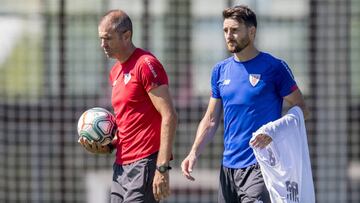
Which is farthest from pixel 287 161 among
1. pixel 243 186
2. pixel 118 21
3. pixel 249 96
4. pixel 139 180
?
pixel 118 21

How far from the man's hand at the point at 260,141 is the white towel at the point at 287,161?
24 millimetres

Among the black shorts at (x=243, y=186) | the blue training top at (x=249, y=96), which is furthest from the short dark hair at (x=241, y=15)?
the black shorts at (x=243, y=186)

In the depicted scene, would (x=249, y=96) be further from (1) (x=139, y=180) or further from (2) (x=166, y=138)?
(1) (x=139, y=180)

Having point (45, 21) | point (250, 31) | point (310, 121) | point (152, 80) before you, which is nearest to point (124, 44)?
point (152, 80)

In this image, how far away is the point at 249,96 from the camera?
6953 millimetres

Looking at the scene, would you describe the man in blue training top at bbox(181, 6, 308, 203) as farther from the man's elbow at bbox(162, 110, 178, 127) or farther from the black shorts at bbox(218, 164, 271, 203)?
the man's elbow at bbox(162, 110, 178, 127)

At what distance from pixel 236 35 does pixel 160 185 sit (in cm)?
95

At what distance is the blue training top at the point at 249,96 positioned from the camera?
6945mm

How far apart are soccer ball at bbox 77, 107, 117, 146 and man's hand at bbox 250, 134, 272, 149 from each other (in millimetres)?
993

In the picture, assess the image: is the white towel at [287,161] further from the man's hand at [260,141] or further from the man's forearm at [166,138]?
the man's forearm at [166,138]

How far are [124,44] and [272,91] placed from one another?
907 millimetres

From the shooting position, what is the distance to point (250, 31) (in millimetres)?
6965

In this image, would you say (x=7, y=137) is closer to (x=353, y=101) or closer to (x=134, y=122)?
(x=353, y=101)

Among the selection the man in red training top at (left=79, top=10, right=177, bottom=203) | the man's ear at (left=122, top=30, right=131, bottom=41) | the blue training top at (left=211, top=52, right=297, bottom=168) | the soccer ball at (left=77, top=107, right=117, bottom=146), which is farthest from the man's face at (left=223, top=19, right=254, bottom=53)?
the soccer ball at (left=77, top=107, right=117, bottom=146)
